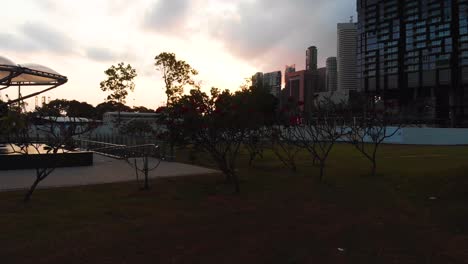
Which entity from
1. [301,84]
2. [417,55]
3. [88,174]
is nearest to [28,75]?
[88,174]

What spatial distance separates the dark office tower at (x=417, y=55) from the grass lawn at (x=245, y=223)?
149 feet

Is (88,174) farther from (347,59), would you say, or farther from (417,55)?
(347,59)

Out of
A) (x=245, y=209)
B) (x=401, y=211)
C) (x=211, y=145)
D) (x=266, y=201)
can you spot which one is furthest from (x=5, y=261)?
(x=401, y=211)

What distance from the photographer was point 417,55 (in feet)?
187

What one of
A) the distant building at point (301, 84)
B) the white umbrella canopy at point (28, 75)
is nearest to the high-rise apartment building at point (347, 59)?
the distant building at point (301, 84)

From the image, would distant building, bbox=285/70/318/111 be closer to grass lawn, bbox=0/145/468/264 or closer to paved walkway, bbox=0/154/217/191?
paved walkway, bbox=0/154/217/191

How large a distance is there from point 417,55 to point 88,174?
186 feet

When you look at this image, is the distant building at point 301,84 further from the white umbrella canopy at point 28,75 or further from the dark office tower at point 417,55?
the white umbrella canopy at point 28,75

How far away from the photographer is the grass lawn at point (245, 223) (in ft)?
17.1

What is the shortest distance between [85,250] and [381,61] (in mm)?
63133

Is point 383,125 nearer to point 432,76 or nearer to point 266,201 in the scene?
point 266,201

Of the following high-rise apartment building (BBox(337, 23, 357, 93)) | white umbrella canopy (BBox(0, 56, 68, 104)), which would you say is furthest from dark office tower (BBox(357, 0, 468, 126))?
white umbrella canopy (BBox(0, 56, 68, 104))

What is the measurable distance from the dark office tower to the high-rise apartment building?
49.7ft

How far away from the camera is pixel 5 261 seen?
16.1ft
